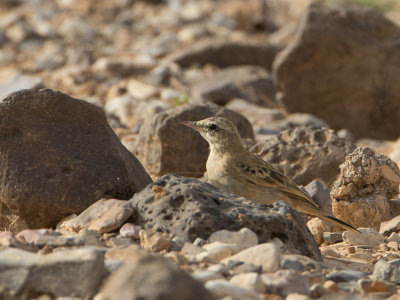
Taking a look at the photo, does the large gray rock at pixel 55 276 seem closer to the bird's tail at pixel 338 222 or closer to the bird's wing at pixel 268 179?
the bird's tail at pixel 338 222

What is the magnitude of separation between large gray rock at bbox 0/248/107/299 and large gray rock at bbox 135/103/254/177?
13.3 ft

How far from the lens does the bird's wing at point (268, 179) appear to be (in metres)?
6.86

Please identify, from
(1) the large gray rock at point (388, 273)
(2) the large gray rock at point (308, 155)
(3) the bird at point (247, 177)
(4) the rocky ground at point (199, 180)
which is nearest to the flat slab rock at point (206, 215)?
(4) the rocky ground at point (199, 180)

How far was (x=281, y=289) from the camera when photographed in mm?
4203

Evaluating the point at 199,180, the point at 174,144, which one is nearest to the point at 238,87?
the point at 174,144

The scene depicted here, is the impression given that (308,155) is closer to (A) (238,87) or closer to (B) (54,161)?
(B) (54,161)

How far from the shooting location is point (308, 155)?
25.7 feet

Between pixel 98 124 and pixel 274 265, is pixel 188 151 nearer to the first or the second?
pixel 98 124

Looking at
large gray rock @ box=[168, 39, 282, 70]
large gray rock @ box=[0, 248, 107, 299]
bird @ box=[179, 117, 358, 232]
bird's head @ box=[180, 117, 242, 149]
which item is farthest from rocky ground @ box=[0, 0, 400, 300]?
large gray rock @ box=[168, 39, 282, 70]

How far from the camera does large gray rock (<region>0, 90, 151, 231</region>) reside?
562 centimetres

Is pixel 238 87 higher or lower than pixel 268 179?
lower

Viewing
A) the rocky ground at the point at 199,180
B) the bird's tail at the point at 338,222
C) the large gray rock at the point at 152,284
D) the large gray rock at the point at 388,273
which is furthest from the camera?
the bird's tail at the point at 338,222

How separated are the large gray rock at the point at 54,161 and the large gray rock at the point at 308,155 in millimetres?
2113

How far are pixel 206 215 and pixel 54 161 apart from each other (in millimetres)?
1521
